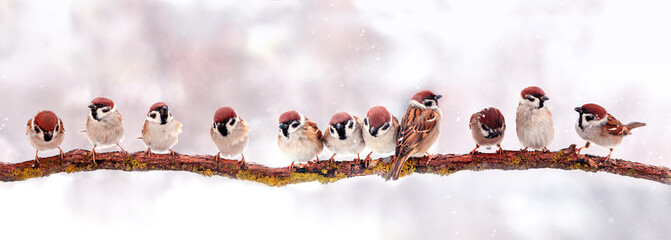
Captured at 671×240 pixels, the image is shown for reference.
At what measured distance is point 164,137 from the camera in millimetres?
2014

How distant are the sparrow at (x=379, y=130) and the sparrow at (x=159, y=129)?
0.74 meters

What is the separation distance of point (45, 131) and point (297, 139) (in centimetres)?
94

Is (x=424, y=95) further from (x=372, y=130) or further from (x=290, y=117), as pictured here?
(x=290, y=117)

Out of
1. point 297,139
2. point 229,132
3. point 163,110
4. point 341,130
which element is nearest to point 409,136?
point 341,130

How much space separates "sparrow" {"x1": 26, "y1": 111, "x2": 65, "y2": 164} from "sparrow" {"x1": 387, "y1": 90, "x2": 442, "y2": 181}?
126 centimetres

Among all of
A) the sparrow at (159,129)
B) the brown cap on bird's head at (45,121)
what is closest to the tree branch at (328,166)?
the sparrow at (159,129)

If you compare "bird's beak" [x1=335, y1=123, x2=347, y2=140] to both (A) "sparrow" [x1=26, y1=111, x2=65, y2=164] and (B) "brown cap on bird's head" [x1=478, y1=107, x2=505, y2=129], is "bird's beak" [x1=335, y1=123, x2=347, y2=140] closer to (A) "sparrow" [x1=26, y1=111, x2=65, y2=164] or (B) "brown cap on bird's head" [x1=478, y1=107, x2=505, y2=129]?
(B) "brown cap on bird's head" [x1=478, y1=107, x2=505, y2=129]

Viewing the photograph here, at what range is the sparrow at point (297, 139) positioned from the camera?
6.42 ft

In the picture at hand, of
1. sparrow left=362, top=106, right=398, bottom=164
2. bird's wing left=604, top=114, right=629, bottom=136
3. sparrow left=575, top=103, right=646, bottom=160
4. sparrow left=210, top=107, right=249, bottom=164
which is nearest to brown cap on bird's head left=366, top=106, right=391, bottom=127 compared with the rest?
sparrow left=362, top=106, right=398, bottom=164

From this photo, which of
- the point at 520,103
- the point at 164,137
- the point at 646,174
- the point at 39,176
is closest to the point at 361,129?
the point at 520,103

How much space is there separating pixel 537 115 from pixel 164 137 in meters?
1.39

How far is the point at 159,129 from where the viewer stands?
2.00 meters

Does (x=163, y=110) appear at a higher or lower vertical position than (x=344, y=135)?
higher

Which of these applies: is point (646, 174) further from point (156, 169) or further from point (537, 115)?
point (156, 169)
